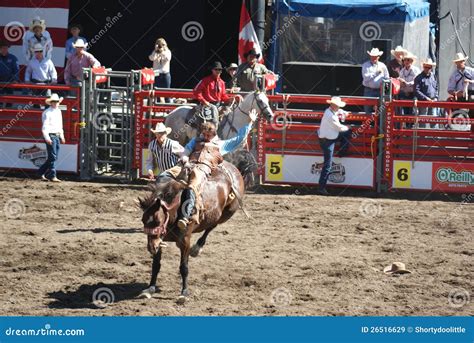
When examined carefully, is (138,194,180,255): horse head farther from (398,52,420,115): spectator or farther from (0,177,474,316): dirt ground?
(398,52,420,115): spectator

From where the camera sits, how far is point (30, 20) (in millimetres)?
19734

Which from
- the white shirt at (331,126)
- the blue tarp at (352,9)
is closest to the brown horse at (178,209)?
the white shirt at (331,126)

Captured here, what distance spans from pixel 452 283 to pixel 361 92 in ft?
27.1

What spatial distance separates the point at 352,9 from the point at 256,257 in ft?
27.7

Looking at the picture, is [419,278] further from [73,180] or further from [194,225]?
[73,180]

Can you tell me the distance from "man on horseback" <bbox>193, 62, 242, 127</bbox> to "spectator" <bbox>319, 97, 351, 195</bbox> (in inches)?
68.4

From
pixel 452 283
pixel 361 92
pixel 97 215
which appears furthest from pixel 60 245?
pixel 361 92

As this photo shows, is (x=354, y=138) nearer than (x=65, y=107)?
Yes

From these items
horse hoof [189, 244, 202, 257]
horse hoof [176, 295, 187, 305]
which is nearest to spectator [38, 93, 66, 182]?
horse hoof [189, 244, 202, 257]

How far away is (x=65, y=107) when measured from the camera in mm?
17797
